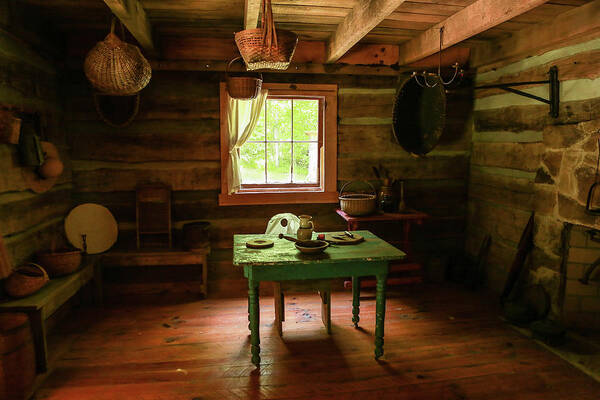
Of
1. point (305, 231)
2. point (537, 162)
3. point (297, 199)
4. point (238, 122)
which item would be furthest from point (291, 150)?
point (537, 162)

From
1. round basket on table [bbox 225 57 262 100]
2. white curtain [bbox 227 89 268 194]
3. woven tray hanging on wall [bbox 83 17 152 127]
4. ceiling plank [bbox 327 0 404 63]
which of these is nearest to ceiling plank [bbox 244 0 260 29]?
round basket on table [bbox 225 57 262 100]

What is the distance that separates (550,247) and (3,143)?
4566 mm

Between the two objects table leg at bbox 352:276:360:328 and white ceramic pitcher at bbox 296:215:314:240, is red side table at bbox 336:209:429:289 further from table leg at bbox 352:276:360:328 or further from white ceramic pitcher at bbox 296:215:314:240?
white ceramic pitcher at bbox 296:215:314:240

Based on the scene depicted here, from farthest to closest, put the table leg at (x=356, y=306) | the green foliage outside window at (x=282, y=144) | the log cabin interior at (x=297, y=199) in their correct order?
the green foliage outside window at (x=282, y=144) → the table leg at (x=356, y=306) → the log cabin interior at (x=297, y=199)

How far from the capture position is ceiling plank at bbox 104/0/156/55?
9.14 ft

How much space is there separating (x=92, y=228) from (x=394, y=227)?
3345 millimetres

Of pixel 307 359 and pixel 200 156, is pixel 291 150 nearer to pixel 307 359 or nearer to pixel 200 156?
pixel 200 156

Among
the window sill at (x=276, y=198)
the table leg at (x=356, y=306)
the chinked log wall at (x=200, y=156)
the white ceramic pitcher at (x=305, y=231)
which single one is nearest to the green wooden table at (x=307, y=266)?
the white ceramic pitcher at (x=305, y=231)

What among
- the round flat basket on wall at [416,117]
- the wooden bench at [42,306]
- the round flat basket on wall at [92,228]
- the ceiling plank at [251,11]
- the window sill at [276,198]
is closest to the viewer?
the ceiling plank at [251,11]

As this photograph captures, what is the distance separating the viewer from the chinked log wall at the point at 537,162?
11.1 ft

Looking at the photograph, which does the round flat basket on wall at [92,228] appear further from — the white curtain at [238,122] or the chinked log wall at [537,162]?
the chinked log wall at [537,162]

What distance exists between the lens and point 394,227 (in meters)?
5.00

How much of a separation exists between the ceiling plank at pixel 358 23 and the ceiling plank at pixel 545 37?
1675 mm

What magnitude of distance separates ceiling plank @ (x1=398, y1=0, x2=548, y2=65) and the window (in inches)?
37.2
